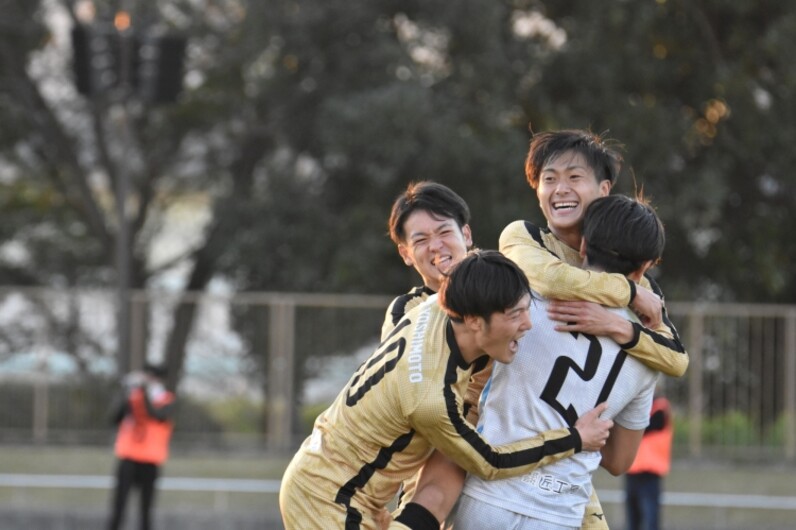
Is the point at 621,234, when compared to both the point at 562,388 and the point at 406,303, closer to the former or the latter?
the point at 562,388

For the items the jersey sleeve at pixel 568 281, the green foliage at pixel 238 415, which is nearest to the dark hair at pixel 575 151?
the jersey sleeve at pixel 568 281

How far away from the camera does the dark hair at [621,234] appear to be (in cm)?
455

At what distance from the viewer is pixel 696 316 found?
18109 mm

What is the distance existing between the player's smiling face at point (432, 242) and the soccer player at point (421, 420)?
2.55 ft

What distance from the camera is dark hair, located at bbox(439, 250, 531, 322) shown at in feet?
13.8

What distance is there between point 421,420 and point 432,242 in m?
1.18

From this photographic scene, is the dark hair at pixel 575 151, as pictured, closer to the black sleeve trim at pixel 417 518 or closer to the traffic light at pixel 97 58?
the black sleeve trim at pixel 417 518

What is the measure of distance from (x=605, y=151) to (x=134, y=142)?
63.0ft

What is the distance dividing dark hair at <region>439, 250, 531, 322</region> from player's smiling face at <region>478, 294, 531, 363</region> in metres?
0.02

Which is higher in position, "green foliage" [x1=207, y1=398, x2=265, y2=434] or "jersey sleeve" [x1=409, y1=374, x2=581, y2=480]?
"jersey sleeve" [x1=409, y1=374, x2=581, y2=480]

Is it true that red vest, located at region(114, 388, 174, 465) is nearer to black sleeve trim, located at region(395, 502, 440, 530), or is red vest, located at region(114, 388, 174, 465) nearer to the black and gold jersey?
the black and gold jersey

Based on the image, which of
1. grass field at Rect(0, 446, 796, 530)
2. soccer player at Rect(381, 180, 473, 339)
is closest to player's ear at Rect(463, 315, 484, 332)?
soccer player at Rect(381, 180, 473, 339)

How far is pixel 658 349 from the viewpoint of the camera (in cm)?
461

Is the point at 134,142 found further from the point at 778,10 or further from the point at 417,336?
the point at 417,336
